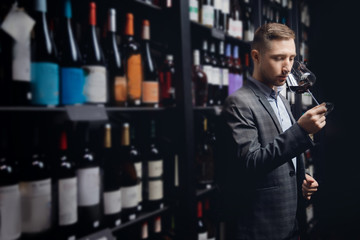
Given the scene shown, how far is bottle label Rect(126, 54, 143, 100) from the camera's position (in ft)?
4.18

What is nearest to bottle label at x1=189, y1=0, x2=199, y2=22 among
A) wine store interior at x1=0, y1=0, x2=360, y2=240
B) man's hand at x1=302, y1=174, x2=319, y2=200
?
wine store interior at x1=0, y1=0, x2=360, y2=240

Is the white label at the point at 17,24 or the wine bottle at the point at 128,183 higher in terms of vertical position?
the white label at the point at 17,24

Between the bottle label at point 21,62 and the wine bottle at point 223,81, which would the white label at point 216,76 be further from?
the bottle label at point 21,62

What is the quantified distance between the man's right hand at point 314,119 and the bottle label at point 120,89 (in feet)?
2.46

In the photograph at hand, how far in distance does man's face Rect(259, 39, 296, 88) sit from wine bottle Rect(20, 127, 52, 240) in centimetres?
74

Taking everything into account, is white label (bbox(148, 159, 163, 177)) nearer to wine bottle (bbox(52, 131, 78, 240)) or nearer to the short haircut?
wine bottle (bbox(52, 131, 78, 240))

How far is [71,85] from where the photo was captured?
1.01 m

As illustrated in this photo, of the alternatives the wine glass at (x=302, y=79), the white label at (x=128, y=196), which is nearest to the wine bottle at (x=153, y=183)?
the white label at (x=128, y=196)

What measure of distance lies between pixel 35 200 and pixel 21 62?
1.40 ft

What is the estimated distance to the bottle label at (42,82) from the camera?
934mm

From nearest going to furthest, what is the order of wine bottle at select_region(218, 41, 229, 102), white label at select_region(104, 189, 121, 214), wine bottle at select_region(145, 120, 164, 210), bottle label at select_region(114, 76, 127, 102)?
white label at select_region(104, 189, 121, 214), bottle label at select_region(114, 76, 127, 102), wine bottle at select_region(145, 120, 164, 210), wine bottle at select_region(218, 41, 229, 102)

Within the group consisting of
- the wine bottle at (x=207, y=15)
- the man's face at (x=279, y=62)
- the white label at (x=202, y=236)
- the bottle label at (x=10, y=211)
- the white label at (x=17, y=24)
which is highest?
the wine bottle at (x=207, y=15)

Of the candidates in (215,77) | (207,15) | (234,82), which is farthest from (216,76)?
(207,15)

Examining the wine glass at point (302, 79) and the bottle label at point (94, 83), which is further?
→ the bottle label at point (94, 83)
